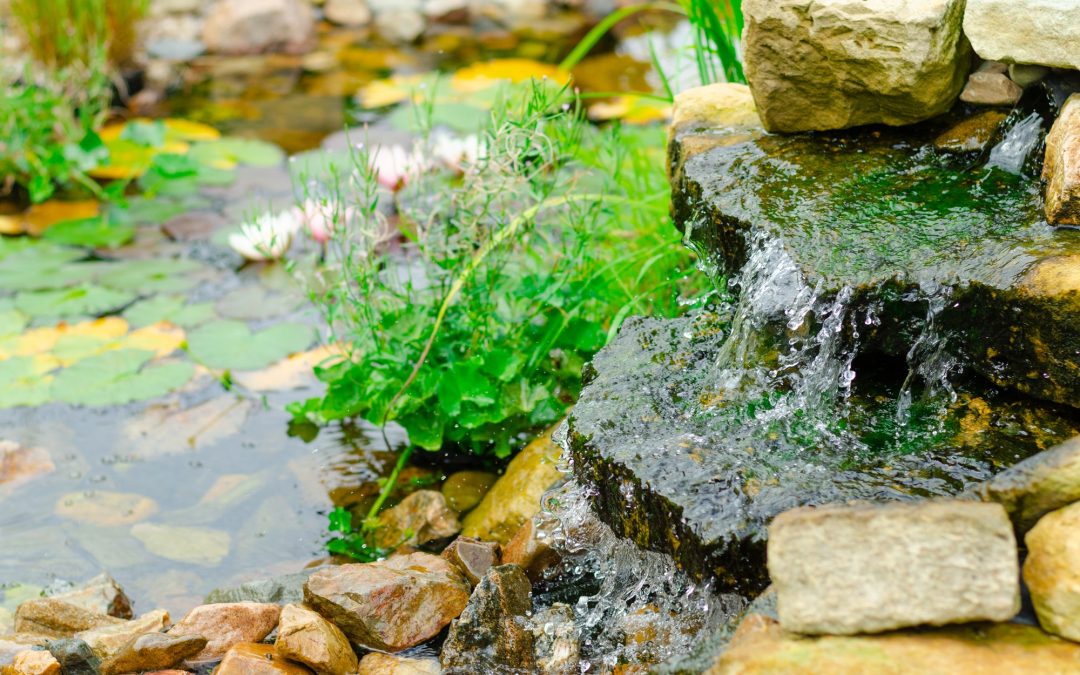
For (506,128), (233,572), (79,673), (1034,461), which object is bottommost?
(233,572)

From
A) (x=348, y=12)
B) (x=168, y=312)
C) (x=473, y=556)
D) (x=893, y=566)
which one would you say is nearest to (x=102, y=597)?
(x=473, y=556)

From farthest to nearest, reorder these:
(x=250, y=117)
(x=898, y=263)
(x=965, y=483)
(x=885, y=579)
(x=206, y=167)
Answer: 1. (x=250, y=117)
2. (x=206, y=167)
3. (x=898, y=263)
4. (x=965, y=483)
5. (x=885, y=579)

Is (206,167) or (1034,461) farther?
(206,167)

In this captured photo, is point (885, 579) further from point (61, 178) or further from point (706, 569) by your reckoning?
point (61, 178)

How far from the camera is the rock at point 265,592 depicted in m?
2.59

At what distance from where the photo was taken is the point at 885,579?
4.99 ft

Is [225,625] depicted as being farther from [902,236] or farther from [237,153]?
[237,153]

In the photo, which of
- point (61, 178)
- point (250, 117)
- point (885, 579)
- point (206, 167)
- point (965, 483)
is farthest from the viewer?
point (250, 117)

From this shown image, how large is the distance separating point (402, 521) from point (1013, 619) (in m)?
1.71

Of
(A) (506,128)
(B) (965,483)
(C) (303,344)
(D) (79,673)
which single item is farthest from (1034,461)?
(C) (303,344)

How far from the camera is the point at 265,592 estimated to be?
→ 103 inches

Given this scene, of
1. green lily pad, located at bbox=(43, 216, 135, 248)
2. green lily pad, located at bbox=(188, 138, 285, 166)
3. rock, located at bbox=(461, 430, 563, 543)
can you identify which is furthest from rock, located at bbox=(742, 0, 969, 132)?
green lily pad, located at bbox=(188, 138, 285, 166)

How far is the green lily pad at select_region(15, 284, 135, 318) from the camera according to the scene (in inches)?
161

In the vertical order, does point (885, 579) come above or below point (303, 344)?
above
